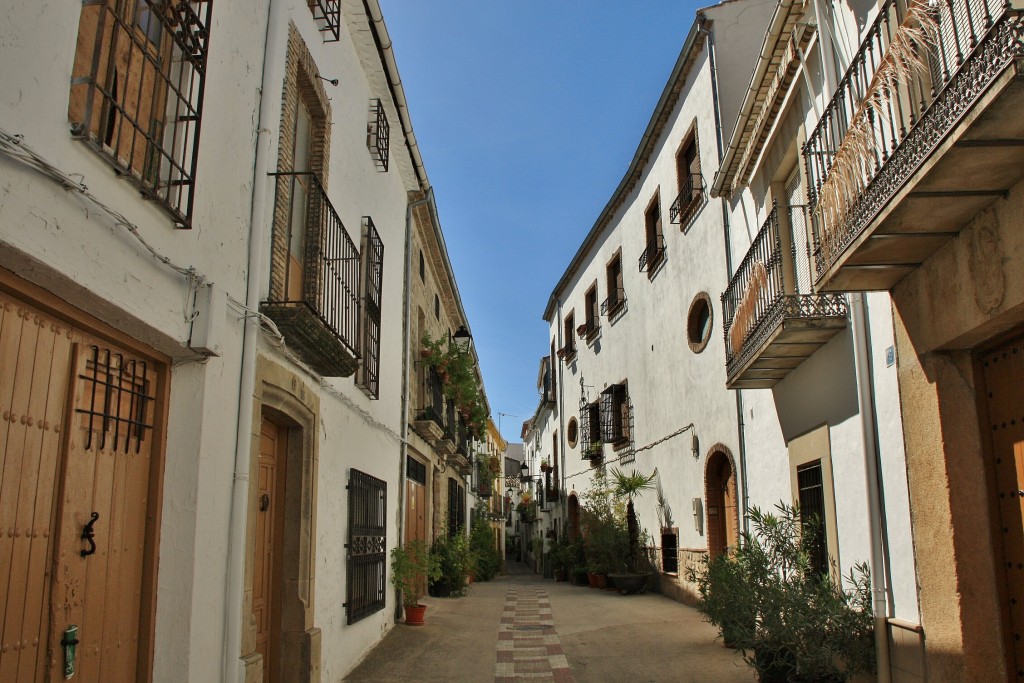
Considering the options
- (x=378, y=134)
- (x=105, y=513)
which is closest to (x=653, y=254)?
(x=378, y=134)

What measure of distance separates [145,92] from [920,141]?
4003mm

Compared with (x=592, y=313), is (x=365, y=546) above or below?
below

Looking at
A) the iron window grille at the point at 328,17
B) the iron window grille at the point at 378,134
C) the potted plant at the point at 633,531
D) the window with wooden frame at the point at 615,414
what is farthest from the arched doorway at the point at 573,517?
the iron window grille at the point at 328,17

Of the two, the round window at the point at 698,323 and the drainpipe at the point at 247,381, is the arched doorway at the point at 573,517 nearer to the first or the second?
the round window at the point at 698,323

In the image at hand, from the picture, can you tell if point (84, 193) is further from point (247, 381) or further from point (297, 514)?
point (297, 514)

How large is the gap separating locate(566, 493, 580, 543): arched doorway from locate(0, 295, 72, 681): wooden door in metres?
19.4

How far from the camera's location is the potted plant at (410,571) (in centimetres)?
955

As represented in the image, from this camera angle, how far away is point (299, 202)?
21.4ft

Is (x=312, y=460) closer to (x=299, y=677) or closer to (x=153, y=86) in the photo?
(x=299, y=677)

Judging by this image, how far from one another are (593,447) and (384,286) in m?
10.6

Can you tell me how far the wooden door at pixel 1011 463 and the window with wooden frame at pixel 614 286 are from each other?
477 inches

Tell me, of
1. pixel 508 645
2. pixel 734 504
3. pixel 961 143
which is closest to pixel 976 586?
pixel 961 143

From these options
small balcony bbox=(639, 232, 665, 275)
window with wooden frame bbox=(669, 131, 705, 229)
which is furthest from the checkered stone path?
window with wooden frame bbox=(669, 131, 705, 229)

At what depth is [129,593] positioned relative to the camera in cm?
381
